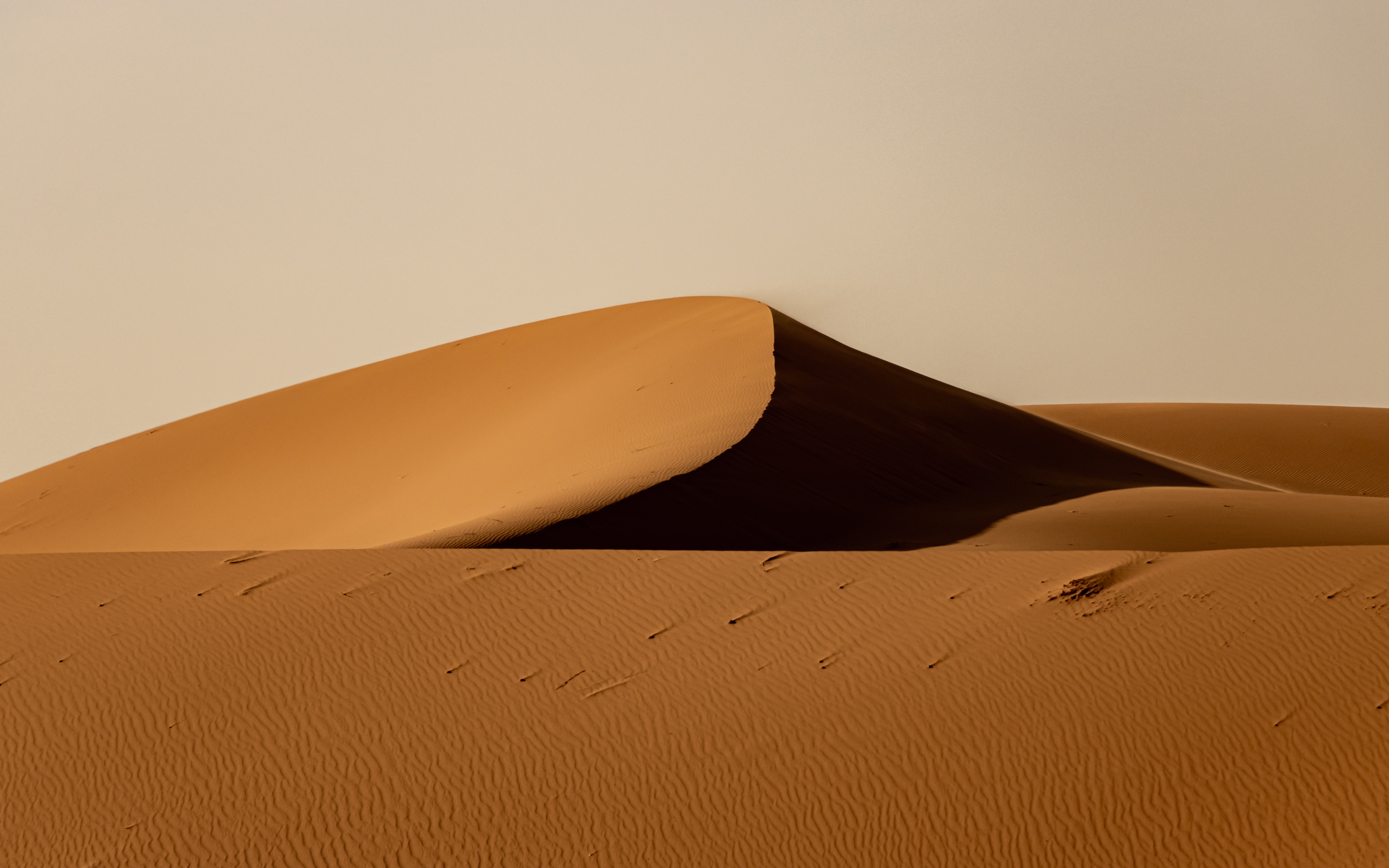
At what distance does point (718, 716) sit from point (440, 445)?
9.69 m

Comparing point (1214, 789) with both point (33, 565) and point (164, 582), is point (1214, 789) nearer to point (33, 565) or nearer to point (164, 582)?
point (164, 582)

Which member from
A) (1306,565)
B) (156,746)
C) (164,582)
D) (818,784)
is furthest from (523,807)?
(1306,565)

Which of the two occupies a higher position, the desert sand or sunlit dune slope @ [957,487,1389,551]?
the desert sand

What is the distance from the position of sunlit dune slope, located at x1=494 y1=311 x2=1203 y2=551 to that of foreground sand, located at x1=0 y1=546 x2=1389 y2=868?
181 centimetres

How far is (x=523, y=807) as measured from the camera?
310cm

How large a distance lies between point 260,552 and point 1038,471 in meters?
7.29

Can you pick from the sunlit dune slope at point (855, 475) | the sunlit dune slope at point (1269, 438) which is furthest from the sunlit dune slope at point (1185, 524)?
the sunlit dune slope at point (1269, 438)

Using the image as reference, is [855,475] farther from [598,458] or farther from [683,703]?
[683,703]

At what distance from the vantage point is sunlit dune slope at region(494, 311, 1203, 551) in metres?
6.61

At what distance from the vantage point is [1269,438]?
64.9 feet

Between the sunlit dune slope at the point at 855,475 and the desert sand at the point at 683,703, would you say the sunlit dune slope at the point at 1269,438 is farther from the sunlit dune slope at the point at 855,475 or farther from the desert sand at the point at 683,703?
the desert sand at the point at 683,703

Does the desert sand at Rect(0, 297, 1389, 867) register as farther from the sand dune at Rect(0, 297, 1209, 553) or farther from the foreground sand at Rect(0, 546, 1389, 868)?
the sand dune at Rect(0, 297, 1209, 553)

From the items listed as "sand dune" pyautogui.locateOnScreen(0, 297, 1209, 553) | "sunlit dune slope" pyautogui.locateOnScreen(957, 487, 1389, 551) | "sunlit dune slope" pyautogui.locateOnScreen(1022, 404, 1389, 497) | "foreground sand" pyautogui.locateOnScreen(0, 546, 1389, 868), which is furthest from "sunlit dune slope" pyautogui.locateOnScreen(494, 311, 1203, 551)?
"sunlit dune slope" pyautogui.locateOnScreen(1022, 404, 1389, 497)

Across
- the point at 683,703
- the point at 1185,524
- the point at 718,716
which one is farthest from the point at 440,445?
the point at 718,716
